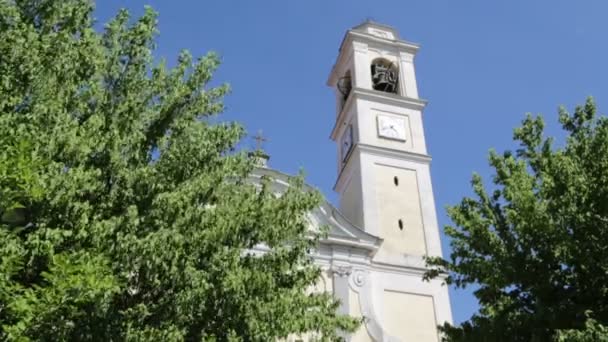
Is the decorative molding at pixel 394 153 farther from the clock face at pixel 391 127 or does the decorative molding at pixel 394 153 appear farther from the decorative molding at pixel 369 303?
the decorative molding at pixel 369 303

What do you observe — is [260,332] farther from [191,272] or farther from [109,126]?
[109,126]

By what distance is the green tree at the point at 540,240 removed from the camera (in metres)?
8.60

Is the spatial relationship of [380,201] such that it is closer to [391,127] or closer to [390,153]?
[390,153]

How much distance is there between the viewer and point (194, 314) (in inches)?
305

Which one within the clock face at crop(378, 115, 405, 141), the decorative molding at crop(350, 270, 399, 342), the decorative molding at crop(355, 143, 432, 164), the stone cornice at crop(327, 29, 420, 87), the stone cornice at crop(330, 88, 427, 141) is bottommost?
the decorative molding at crop(350, 270, 399, 342)

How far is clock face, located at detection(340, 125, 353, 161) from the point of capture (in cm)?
2366

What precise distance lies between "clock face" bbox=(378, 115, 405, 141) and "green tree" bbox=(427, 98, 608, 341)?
40.6 feet

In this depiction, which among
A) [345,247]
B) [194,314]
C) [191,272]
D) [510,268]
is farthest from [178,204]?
[345,247]

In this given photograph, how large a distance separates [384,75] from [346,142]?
10.9 feet

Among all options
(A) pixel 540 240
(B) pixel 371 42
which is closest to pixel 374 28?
(B) pixel 371 42

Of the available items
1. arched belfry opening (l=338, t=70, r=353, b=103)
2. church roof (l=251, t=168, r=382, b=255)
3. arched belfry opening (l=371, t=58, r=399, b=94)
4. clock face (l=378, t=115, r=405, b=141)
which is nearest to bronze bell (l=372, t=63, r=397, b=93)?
arched belfry opening (l=371, t=58, r=399, b=94)

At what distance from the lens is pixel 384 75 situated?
83.3ft

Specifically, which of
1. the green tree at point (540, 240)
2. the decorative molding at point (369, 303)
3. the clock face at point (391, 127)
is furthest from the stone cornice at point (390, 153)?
the green tree at point (540, 240)

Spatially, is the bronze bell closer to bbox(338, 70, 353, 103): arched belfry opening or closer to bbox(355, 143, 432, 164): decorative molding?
bbox(338, 70, 353, 103): arched belfry opening
